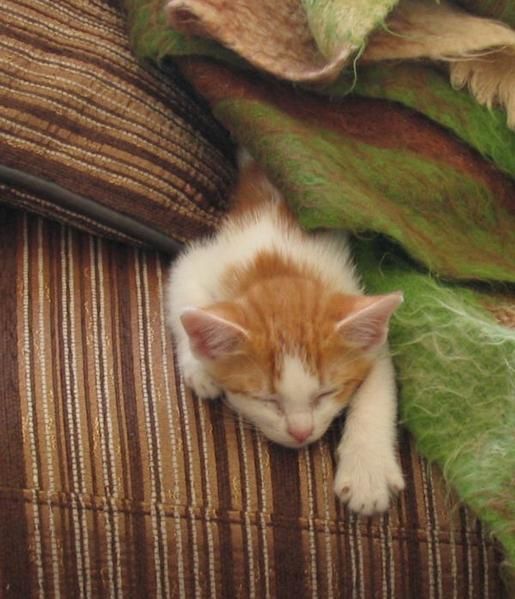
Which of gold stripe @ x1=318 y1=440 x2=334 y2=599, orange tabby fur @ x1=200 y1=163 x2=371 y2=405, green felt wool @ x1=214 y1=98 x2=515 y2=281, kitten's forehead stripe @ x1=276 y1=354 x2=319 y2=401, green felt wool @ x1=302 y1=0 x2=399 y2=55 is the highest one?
green felt wool @ x1=302 y1=0 x2=399 y2=55

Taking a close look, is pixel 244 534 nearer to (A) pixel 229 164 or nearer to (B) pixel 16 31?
(A) pixel 229 164

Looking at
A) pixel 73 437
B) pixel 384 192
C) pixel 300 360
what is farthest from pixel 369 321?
pixel 73 437

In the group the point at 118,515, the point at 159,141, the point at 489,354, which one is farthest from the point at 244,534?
the point at 159,141

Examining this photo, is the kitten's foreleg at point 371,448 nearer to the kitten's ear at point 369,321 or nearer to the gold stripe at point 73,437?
the kitten's ear at point 369,321

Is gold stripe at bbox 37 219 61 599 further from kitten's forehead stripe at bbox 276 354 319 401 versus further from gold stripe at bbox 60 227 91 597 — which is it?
kitten's forehead stripe at bbox 276 354 319 401

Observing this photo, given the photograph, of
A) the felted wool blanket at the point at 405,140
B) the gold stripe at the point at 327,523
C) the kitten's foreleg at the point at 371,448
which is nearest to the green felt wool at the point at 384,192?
the felted wool blanket at the point at 405,140

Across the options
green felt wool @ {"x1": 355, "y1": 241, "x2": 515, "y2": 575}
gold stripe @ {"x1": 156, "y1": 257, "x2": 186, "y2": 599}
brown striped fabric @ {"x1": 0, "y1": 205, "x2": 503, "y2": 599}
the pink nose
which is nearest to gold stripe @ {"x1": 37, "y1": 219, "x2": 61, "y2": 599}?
brown striped fabric @ {"x1": 0, "y1": 205, "x2": 503, "y2": 599}
